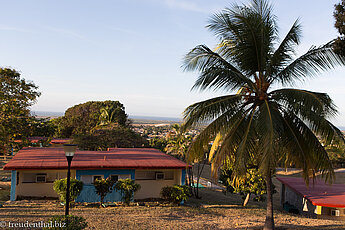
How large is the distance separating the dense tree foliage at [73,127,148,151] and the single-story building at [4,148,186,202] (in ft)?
52.2

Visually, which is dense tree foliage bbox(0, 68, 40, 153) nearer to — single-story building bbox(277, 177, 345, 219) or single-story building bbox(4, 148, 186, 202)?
single-story building bbox(4, 148, 186, 202)

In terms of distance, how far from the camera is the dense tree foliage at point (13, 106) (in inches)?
630

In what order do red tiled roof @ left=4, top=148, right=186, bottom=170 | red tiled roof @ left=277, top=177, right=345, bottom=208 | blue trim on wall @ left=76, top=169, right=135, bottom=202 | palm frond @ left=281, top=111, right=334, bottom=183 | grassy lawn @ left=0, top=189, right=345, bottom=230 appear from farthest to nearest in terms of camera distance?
red tiled roof @ left=277, top=177, right=345, bottom=208
blue trim on wall @ left=76, top=169, right=135, bottom=202
red tiled roof @ left=4, top=148, right=186, bottom=170
grassy lawn @ left=0, top=189, right=345, bottom=230
palm frond @ left=281, top=111, right=334, bottom=183

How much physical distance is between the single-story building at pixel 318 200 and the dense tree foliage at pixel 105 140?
20.0 m

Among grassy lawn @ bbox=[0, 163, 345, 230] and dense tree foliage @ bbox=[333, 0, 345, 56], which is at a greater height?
dense tree foliage @ bbox=[333, 0, 345, 56]

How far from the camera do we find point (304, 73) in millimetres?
9969

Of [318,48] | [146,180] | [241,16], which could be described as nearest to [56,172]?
[146,180]

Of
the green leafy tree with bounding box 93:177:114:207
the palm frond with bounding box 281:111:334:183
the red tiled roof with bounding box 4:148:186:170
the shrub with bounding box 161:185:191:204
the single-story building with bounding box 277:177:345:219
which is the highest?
the palm frond with bounding box 281:111:334:183

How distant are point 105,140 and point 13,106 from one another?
17.8 meters

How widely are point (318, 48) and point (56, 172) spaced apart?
A: 610 inches

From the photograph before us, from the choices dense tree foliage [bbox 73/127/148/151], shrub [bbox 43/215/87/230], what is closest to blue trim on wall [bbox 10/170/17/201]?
shrub [bbox 43/215/87/230]

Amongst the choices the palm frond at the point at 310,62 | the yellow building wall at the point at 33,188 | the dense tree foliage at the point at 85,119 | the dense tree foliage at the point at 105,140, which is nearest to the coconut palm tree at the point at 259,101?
the palm frond at the point at 310,62

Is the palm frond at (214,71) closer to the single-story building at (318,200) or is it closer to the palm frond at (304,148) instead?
the palm frond at (304,148)

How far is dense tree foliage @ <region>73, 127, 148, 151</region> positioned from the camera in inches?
1303
